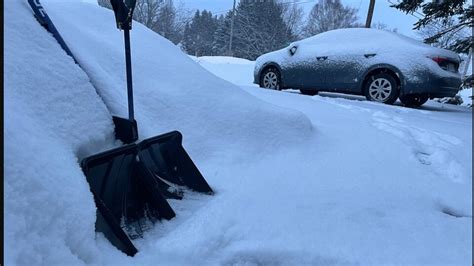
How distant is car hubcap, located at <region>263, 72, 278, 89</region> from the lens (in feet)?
26.4

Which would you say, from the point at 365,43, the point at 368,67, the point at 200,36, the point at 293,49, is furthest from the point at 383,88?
the point at 200,36

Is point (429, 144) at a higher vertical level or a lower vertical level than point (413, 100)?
lower

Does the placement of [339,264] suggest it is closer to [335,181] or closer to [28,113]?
[335,181]

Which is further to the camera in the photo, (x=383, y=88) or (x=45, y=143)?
(x=383, y=88)

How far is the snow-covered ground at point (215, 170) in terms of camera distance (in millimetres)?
1506

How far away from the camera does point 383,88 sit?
6480 mm

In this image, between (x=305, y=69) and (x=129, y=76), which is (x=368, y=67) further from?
(x=129, y=76)

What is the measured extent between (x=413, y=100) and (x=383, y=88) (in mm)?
703

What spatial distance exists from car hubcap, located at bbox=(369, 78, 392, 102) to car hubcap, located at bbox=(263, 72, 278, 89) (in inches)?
79.8

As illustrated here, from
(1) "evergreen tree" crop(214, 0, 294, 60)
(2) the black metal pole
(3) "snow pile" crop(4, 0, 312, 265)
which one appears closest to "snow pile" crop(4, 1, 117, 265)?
(3) "snow pile" crop(4, 0, 312, 265)

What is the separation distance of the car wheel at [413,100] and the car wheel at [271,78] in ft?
7.92

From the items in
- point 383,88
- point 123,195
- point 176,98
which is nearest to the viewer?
point 123,195

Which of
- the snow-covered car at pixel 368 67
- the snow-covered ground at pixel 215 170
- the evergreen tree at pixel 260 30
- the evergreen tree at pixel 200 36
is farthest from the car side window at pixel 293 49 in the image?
the evergreen tree at pixel 200 36

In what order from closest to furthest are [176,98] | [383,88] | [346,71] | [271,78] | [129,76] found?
[129,76], [176,98], [383,88], [346,71], [271,78]
